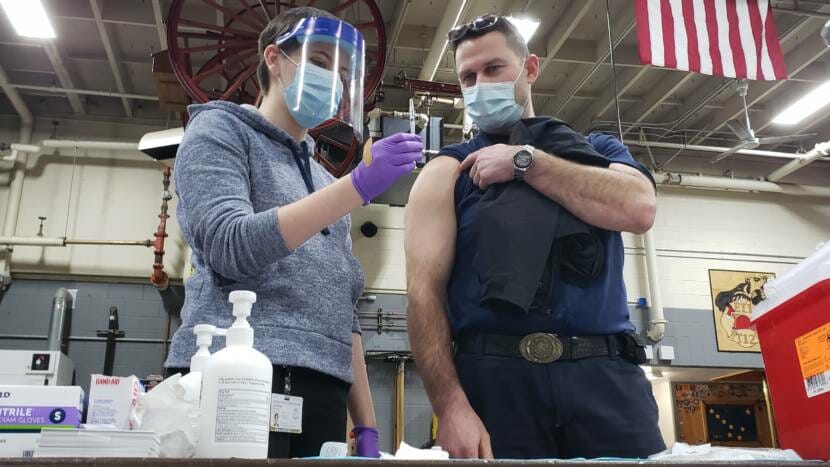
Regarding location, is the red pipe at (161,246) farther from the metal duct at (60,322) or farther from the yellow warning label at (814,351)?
the yellow warning label at (814,351)

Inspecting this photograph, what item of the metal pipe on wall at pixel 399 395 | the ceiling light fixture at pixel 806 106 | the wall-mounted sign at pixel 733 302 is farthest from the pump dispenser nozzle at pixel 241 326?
the wall-mounted sign at pixel 733 302

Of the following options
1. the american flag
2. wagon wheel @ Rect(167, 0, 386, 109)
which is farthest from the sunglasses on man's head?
wagon wheel @ Rect(167, 0, 386, 109)

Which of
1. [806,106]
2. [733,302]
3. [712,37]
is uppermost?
[806,106]

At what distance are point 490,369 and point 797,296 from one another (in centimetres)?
59

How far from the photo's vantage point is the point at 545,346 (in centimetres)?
147

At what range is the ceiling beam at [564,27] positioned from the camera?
5.95 m

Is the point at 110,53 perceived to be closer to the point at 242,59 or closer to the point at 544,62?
the point at 242,59

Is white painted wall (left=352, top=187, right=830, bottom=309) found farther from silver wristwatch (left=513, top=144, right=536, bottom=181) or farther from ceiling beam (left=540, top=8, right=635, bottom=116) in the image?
silver wristwatch (left=513, top=144, right=536, bottom=181)

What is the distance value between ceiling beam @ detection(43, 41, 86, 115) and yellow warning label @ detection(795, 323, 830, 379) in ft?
21.9

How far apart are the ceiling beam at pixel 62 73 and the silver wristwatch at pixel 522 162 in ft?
19.6

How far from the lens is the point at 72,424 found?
0.82 m

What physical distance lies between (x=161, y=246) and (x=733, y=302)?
610 centimetres

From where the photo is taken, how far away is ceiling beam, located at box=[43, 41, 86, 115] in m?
6.36

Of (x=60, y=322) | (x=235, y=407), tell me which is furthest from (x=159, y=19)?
(x=235, y=407)
